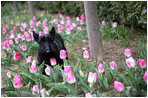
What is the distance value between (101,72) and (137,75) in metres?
0.50

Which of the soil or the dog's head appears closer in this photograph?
the dog's head

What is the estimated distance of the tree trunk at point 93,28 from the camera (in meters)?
3.54

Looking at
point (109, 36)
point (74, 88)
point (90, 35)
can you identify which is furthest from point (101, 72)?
point (109, 36)

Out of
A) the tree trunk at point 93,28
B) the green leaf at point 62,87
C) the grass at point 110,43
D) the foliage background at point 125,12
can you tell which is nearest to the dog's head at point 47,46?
the green leaf at point 62,87

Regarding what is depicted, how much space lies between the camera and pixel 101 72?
7.85 feet

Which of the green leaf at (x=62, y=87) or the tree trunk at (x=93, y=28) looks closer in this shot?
the green leaf at (x=62, y=87)

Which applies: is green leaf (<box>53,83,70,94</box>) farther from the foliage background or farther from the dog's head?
the foliage background

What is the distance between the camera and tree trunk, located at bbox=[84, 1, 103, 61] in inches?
139

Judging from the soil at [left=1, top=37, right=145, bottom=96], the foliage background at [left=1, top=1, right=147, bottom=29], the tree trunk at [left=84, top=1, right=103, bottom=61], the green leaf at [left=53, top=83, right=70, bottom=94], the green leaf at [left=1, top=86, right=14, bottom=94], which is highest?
the foliage background at [left=1, top=1, right=147, bottom=29]

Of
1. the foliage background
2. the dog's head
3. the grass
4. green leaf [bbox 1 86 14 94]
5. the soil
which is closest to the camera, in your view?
green leaf [bbox 1 86 14 94]

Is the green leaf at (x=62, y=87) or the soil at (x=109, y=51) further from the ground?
the soil at (x=109, y=51)

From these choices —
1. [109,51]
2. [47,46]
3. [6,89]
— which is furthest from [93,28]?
[6,89]

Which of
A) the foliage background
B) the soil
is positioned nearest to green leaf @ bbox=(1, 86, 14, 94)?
the soil

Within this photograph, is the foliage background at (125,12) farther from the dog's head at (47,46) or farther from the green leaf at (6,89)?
the green leaf at (6,89)
